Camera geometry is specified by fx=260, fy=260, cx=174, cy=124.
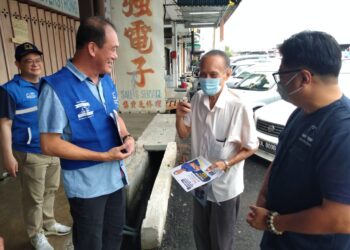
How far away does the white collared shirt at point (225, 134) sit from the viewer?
77.7 inches

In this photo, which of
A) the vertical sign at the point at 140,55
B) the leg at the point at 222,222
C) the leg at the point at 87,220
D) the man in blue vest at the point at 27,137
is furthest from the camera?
the vertical sign at the point at 140,55

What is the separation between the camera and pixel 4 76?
11.3 ft

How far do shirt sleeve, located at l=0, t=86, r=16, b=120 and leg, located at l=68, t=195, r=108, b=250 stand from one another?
1.00 m

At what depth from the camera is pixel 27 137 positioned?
2.31 metres

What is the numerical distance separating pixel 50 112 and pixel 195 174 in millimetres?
1091

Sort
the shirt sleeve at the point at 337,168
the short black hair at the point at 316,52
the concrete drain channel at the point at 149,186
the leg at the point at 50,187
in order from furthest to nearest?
the concrete drain channel at the point at 149,186, the leg at the point at 50,187, the short black hair at the point at 316,52, the shirt sleeve at the point at 337,168

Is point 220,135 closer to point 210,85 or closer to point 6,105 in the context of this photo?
point 210,85

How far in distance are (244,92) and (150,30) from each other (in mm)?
3329

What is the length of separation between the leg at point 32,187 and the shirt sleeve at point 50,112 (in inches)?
39.0

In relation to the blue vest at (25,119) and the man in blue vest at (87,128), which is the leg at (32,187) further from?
the man in blue vest at (87,128)

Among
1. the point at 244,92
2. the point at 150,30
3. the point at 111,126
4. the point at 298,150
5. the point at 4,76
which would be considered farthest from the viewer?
the point at 244,92

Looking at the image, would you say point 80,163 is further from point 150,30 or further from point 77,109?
point 150,30


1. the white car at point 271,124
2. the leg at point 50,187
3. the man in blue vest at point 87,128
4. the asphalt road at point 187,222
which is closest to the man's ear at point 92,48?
the man in blue vest at point 87,128

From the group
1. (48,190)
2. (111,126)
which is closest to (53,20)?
(48,190)
